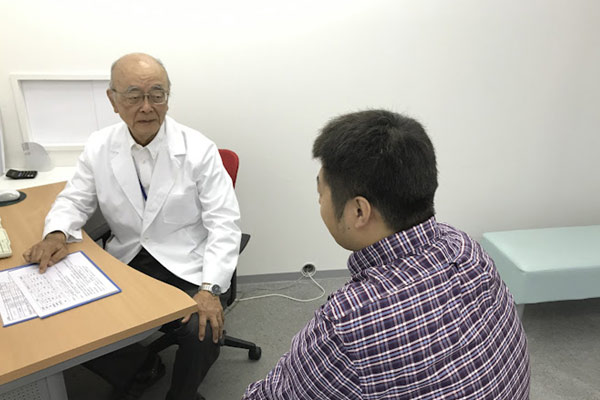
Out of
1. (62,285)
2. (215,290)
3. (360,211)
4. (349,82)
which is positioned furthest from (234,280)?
(349,82)

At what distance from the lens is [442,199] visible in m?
2.61

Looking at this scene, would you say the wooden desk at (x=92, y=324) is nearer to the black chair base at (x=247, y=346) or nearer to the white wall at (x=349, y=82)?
the black chair base at (x=247, y=346)

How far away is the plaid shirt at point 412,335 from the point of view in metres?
0.70

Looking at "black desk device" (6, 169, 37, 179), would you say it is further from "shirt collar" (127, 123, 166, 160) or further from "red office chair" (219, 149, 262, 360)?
"red office chair" (219, 149, 262, 360)

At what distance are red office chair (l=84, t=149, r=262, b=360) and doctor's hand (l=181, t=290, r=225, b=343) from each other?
0.60 ft

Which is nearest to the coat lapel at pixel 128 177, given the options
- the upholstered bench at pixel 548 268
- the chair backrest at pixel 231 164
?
the chair backrest at pixel 231 164

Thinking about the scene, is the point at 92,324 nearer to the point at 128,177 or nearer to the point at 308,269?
the point at 128,177

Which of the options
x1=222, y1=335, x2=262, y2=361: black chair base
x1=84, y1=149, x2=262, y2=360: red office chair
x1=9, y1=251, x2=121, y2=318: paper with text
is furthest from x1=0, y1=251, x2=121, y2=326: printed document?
x1=222, y1=335, x2=262, y2=361: black chair base

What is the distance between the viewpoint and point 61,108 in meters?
2.13

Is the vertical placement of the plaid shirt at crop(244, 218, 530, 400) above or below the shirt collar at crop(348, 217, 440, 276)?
below

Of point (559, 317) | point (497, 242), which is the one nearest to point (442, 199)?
point (497, 242)

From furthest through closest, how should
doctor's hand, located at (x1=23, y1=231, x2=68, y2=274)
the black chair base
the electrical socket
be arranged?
the electrical socket
the black chair base
doctor's hand, located at (x1=23, y1=231, x2=68, y2=274)

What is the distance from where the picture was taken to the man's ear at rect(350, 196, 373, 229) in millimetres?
804

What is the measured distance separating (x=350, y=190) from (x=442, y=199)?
1.95 metres
